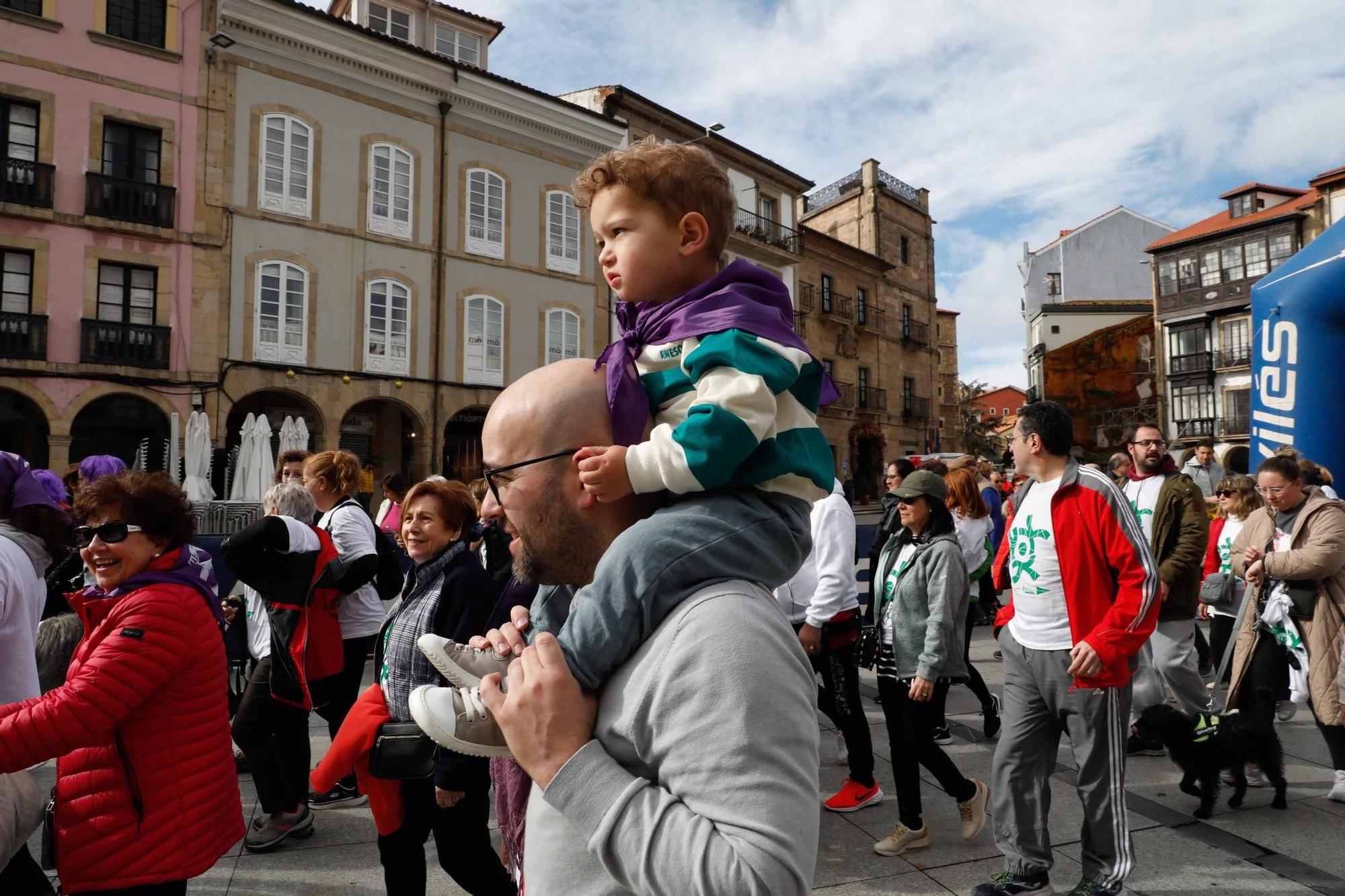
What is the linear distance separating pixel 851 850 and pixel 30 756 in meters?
3.46

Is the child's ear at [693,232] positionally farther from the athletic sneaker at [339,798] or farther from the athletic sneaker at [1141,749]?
the athletic sneaker at [1141,749]

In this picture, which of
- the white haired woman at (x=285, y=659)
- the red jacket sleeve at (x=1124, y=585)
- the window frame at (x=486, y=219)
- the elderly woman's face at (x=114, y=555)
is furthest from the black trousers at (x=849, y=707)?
the window frame at (x=486, y=219)

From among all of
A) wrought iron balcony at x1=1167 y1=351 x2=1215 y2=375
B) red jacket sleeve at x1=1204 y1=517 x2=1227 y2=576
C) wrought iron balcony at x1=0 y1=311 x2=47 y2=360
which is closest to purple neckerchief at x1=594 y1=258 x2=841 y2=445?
red jacket sleeve at x1=1204 y1=517 x2=1227 y2=576

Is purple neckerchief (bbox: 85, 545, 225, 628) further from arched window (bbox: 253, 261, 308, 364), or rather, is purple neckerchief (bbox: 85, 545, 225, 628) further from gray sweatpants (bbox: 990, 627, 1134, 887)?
arched window (bbox: 253, 261, 308, 364)

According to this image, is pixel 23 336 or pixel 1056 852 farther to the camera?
pixel 23 336

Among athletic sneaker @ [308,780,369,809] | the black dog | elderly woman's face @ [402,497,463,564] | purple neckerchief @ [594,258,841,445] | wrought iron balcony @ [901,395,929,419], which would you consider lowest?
athletic sneaker @ [308,780,369,809]

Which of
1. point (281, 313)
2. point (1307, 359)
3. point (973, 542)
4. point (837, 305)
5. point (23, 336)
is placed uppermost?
point (837, 305)

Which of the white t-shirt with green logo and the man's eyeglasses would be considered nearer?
the man's eyeglasses

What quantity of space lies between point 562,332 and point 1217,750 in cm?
1935

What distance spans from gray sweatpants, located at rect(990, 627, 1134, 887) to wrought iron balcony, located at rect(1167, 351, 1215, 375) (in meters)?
42.5

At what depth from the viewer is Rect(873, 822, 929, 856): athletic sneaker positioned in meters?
4.03

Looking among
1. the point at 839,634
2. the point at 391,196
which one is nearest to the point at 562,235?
the point at 391,196

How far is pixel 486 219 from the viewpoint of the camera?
68.3 ft

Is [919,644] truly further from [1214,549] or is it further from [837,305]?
[837,305]
